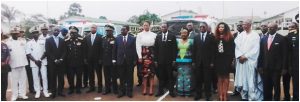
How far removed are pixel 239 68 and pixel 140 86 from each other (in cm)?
296

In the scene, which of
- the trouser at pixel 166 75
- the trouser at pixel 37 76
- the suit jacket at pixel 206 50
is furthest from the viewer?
the trouser at pixel 37 76

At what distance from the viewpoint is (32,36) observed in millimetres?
8312

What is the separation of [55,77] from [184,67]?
2.77 metres

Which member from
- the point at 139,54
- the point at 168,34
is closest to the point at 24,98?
the point at 139,54

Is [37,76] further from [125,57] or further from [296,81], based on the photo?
[296,81]

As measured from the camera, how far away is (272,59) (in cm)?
709

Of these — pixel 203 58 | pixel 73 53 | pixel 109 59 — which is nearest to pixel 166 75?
pixel 203 58

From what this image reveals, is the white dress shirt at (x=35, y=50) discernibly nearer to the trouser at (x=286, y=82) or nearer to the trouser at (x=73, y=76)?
the trouser at (x=73, y=76)

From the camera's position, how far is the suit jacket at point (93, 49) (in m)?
8.70

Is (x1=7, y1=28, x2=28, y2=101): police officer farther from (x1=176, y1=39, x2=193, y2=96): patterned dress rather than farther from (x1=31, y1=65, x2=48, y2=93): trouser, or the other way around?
(x1=176, y1=39, x2=193, y2=96): patterned dress

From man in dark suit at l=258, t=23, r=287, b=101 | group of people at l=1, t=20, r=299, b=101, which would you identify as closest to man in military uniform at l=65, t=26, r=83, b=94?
group of people at l=1, t=20, r=299, b=101

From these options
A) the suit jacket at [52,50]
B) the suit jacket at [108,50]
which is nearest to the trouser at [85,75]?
the suit jacket at [108,50]

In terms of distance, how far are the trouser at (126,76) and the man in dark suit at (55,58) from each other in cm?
127

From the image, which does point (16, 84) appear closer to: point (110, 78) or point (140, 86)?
point (110, 78)
